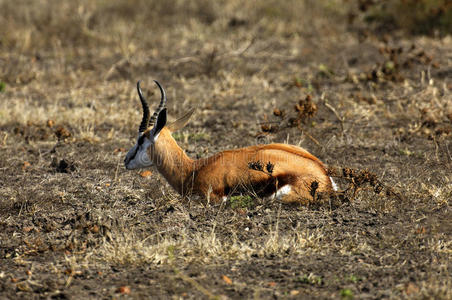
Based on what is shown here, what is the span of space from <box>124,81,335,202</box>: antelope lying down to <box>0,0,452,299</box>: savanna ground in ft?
0.58

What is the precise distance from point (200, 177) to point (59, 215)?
4.72ft

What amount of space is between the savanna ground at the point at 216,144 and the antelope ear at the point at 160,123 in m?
0.70

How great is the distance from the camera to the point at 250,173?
6332mm

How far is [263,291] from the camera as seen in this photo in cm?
485

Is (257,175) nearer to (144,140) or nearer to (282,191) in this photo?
(282,191)

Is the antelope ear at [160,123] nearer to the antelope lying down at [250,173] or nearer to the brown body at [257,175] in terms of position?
the antelope lying down at [250,173]

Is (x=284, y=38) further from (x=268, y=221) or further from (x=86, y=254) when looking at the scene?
(x=86, y=254)

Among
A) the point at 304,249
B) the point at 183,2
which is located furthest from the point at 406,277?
the point at 183,2

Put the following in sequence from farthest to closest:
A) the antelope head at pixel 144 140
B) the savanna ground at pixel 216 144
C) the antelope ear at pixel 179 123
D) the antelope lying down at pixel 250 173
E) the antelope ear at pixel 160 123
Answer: the antelope ear at pixel 179 123
the antelope head at pixel 144 140
the antelope ear at pixel 160 123
the antelope lying down at pixel 250 173
the savanna ground at pixel 216 144

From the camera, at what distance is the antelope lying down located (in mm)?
6254

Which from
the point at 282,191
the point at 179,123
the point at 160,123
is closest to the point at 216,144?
the point at 179,123

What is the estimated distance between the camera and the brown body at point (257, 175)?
6.25m

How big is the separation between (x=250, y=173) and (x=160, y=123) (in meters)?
1.05

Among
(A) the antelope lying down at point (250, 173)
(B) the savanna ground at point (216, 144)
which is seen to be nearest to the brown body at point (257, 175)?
(A) the antelope lying down at point (250, 173)
